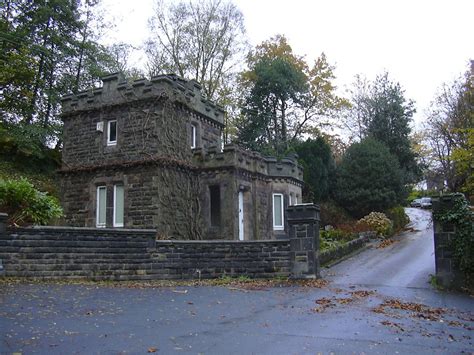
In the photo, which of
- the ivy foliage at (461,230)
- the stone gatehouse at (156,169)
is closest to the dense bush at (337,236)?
the stone gatehouse at (156,169)

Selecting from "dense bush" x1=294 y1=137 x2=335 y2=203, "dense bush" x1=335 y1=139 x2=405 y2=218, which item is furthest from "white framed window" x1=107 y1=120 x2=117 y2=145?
"dense bush" x1=335 y1=139 x2=405 y2=218

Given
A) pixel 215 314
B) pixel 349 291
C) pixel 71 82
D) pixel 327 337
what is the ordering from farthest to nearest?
pixel 71 82 < pixel 349 291 < pixel 215 314 < pixel 327 337

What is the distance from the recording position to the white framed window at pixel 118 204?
67.7 feet

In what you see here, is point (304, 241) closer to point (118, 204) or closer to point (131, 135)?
point (118, 204)

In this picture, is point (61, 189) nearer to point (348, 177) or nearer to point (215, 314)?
point (215, 314)

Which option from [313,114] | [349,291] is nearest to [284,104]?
[313,114]

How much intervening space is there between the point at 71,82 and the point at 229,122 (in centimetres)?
1276

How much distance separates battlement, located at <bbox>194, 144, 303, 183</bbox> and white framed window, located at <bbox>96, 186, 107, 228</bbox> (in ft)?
14.2

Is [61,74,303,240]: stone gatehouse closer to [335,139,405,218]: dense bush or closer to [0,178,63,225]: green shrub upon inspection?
[0,178,63,225]: green shrub

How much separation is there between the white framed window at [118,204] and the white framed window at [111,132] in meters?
2.13

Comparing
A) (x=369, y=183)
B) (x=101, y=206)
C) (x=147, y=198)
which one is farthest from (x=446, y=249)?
(x=369, y=183)

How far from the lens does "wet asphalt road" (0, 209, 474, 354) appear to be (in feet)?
21.7

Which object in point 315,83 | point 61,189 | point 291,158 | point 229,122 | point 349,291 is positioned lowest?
point 349,291

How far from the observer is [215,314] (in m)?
8.98
